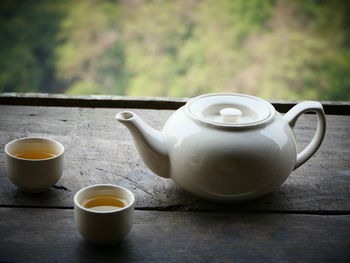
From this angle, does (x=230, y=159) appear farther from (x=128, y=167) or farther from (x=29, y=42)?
(x=29, y=42)

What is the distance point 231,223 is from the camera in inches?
28.7

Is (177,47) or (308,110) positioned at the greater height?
(308,110)

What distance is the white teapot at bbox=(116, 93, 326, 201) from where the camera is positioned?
0.72m

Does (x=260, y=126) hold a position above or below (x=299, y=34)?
above

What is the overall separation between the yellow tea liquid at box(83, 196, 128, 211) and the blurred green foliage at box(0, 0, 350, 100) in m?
3.87

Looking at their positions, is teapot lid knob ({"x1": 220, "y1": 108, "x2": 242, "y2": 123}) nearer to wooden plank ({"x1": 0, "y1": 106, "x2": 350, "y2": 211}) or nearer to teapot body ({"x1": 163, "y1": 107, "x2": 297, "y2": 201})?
teapot body ({"x1": 163, "y1": 107, "x2": 297, "y2": 201})

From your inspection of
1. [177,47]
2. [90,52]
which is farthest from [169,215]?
[90,52]

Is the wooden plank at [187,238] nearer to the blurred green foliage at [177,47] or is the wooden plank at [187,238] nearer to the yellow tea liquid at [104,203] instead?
the yellow tea liquid at [104,203]

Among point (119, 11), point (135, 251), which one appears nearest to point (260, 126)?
point (135, 251)

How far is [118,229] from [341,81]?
4.24m

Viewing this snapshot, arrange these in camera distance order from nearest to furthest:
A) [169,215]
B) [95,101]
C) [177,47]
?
[169,215], [95,101], [177,47]

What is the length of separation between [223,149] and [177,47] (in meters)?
4.04

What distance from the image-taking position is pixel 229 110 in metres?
0.76

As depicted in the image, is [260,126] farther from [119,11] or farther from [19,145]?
[119,11]
